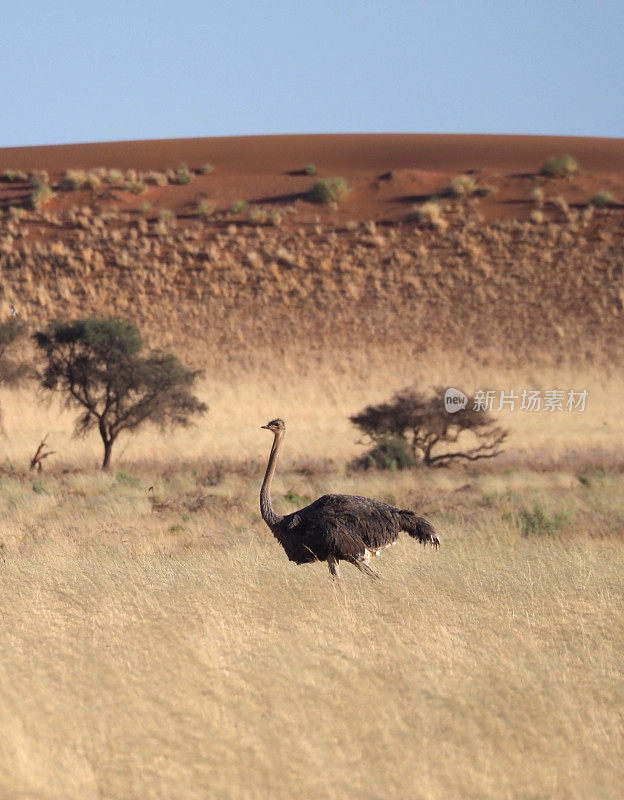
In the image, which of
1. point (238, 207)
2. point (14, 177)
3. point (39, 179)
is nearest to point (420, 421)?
point (238, 207)

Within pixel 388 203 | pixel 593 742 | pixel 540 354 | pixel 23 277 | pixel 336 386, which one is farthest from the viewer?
pixel 388 203

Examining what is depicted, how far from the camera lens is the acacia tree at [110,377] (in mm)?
21531

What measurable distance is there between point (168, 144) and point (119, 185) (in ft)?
35.4

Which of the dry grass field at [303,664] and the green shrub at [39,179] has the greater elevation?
the dry grass field at [303,664]

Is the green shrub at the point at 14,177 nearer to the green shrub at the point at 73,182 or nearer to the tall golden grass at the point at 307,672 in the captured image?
the green shrub at the point at 73,182

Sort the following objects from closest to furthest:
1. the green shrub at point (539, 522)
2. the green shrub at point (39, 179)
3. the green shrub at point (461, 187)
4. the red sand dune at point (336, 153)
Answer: the green shrub at point (539, 522) < the green shrub at point (461, 187) < the green shrub at point (39, 179) < the red sand dune at point (336, 153)

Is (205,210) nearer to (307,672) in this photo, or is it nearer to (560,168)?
(560,168)

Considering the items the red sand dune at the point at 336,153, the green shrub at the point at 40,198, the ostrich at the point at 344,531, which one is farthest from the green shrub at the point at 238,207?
the ostrich at the point at 344,531

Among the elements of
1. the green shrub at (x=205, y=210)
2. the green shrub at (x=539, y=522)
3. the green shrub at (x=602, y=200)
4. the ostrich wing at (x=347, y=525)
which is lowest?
the green shrub at (x=205, y=210)

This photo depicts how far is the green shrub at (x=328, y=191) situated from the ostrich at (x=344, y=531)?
40443 millimetres

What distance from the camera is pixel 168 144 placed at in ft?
197

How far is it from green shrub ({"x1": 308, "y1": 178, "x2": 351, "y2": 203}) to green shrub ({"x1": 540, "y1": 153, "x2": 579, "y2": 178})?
9.33 m

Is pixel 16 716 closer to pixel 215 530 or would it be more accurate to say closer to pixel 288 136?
pixel 215 530

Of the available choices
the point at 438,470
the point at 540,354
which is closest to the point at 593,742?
the point at 438,470
